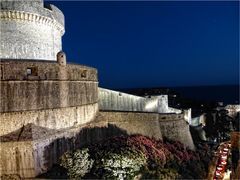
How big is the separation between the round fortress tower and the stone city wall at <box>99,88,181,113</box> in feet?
14.1

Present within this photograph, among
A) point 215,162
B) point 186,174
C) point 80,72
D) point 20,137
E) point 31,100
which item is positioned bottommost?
point 186,174

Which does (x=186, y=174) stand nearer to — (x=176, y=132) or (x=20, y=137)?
(x=176, y=132)

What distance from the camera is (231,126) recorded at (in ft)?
128

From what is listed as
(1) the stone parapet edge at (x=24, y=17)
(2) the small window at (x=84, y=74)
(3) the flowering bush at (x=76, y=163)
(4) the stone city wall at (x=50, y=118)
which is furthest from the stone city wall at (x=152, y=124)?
(1) the stone parapet edge at (x=24, y=17)

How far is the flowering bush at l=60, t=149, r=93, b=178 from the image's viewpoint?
46.6 ft

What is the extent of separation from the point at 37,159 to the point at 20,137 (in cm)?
105

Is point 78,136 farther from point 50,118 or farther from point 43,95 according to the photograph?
point 43,95

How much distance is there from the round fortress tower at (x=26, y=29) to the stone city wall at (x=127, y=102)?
4.30m

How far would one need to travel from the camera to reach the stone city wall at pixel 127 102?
23.2m

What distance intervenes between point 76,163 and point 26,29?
969 cm

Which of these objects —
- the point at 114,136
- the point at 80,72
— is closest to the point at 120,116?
the point at 114,136

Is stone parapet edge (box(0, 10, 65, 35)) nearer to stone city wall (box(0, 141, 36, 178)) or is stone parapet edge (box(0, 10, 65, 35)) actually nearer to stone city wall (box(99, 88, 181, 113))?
stone city wall (box(99, 88, 181, 113))

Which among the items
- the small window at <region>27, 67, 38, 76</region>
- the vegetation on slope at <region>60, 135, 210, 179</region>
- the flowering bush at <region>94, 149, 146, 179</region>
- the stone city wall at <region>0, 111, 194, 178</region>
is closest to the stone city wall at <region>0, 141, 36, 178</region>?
the stone city wall at <region>0, 111, 194, 178</region>

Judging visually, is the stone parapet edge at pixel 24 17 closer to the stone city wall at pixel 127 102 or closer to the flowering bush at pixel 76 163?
the stone city wall at pixel 127 102
